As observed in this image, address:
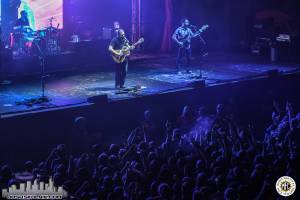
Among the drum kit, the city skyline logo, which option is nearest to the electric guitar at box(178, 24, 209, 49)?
the drum kit

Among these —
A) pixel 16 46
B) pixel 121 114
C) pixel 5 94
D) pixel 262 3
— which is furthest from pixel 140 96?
pixel 262 3

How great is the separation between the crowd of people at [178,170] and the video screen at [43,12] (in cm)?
934

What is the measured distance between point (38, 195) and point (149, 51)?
534 inches

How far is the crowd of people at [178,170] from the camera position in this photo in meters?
7.06

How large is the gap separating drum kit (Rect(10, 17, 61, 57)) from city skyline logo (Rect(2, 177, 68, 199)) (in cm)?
962

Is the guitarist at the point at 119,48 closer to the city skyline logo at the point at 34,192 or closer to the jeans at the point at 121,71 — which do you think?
the jeans at the point at 121,71

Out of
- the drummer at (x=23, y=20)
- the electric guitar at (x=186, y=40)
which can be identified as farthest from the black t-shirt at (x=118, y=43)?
the drummer at (x=23, y=20)

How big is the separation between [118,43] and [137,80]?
5.84 ft

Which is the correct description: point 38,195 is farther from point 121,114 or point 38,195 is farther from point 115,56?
point 115,56

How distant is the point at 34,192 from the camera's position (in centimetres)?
694

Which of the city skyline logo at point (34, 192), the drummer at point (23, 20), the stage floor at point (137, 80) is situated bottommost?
the city skyline logo at point (34, 192)

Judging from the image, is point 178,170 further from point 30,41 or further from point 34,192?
point 30,41

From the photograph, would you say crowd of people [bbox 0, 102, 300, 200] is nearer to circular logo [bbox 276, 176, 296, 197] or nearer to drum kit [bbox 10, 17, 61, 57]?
circular logo [bbox 276, 176, 296, 197]

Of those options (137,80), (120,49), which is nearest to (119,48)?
(120,49)
